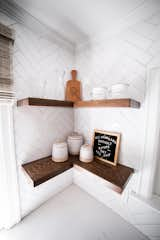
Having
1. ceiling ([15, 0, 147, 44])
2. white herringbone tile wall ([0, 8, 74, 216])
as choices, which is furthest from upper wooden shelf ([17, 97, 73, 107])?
Result: ceiling ([15, 0, 147, 44])

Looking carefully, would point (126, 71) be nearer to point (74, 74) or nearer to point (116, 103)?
point (116, 103)

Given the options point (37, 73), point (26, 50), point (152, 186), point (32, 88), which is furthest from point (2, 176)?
point (152, 186)

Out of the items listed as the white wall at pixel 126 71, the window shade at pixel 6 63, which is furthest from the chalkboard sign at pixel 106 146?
the window shade at pixel 6 63

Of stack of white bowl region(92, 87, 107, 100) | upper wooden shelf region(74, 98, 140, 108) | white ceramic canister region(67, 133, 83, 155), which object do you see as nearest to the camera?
upper wooden shelf region(74, 98, 140, 108)

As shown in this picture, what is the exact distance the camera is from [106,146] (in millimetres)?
798

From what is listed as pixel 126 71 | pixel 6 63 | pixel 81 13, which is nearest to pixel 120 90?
pixel 126 71

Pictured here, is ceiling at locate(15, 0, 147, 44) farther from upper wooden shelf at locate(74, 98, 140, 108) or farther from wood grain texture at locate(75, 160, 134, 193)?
wood grain texture at locate(75, 160, 134, 193)

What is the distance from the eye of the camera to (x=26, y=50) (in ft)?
2.30

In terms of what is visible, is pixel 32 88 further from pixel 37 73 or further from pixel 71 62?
pixel 71 62

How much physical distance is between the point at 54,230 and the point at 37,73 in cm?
109

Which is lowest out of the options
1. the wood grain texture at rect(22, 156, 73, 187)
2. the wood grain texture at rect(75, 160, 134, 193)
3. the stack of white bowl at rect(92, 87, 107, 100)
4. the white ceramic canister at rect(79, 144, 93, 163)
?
the wood grain texture at rect(75, 160, 134, 193)

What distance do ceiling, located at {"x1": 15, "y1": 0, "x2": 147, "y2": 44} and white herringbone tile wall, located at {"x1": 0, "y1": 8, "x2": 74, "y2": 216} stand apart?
12cm

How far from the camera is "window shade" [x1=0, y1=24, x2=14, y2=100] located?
0.59 metres

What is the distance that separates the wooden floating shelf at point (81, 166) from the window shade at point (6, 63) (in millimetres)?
477
